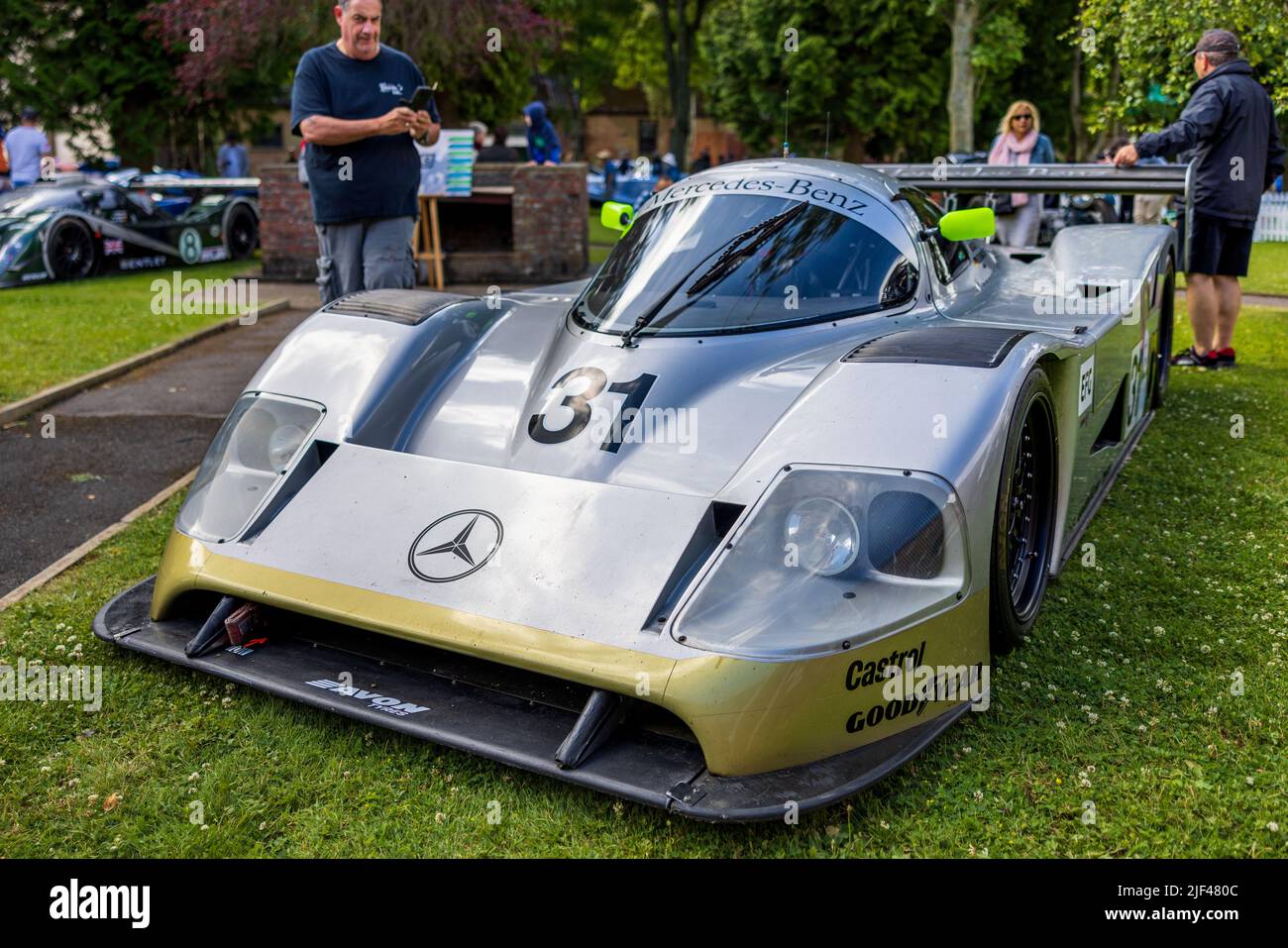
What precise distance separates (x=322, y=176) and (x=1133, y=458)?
160 inches

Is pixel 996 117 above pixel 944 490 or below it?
above

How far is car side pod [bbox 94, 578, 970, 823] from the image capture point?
8.09ft

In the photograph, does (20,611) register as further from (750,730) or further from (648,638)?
(750,730)

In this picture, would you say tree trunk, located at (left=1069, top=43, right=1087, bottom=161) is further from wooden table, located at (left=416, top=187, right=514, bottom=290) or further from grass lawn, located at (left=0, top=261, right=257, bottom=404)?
grass lawn, located at (left=0, top=261, right=257, bottom=404)

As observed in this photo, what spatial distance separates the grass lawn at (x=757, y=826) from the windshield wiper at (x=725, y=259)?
1513 mm

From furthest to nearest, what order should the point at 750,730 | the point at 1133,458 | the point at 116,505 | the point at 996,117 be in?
the point at 996,117 → the point at 1133,458 → the point at 116,505 → the point at 750,730

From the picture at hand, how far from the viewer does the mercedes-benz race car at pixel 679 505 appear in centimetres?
259

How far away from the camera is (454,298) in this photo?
4.46 m

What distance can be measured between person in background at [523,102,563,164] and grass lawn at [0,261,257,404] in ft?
15.5

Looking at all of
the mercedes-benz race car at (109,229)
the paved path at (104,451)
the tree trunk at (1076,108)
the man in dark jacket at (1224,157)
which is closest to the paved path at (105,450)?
the paved path at (104,451)

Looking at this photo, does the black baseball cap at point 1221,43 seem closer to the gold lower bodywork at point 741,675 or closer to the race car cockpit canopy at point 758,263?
the race car cockpit canopy at point 758,263
